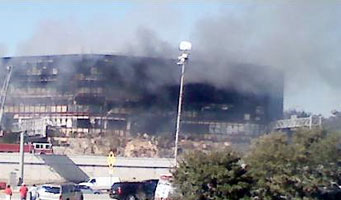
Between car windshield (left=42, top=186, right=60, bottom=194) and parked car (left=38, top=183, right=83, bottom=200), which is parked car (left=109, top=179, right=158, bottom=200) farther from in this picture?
car windshield (left=42, top=186, right=60, bottom=194)

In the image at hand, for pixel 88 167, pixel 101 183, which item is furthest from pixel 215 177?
pixel 88 167

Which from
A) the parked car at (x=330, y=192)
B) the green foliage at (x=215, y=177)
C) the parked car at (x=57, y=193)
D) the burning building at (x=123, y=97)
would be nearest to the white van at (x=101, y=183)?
the parked car at (x=57, y=193)

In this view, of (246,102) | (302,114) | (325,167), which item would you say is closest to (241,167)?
(325,167)

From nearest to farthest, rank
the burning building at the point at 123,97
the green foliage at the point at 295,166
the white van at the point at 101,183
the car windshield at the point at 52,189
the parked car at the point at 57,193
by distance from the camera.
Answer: the green foliage at the point at 295,166 → the parked car at the point at 57,193 → the car windshield at the point at 52,189 → the white van at the point at 101,183 → the burning building at the point at 123,97

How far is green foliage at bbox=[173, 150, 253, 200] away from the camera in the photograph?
23.6 m

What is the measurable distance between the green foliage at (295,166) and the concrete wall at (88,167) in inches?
1581

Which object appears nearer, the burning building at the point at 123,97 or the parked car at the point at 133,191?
the parked car at the point at 133,191

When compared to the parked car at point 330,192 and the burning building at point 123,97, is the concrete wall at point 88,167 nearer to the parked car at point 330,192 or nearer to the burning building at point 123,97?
the burning building at point 123,97

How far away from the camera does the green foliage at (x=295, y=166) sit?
76.6ft

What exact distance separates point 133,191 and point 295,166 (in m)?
15.6

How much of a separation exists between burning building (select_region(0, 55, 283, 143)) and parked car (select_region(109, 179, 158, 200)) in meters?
37.6

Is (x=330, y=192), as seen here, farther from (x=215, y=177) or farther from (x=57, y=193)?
(x=57, y=193)

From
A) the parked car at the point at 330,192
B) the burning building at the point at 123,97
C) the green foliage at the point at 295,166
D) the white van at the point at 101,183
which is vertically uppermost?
the burning building at the point at 123,97

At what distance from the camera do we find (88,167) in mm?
67375
